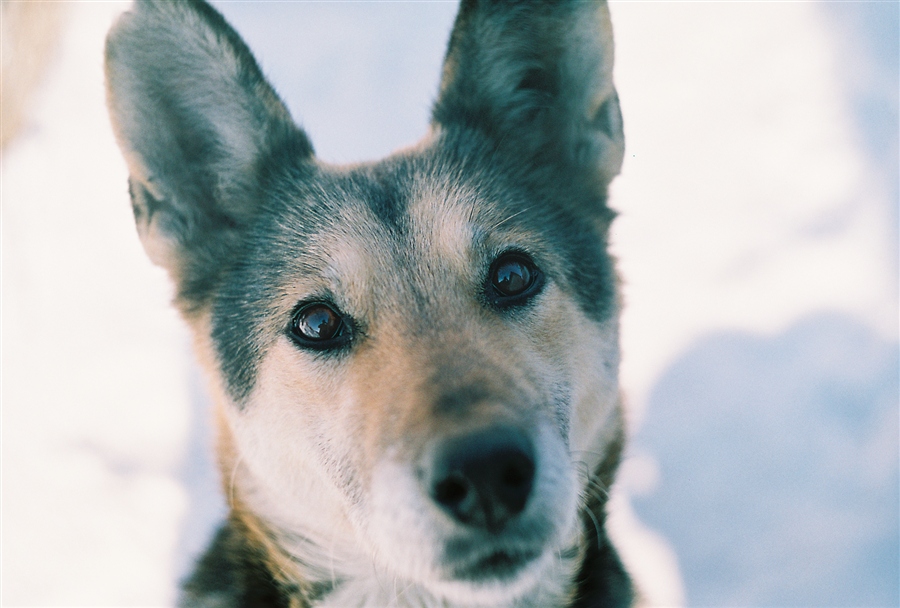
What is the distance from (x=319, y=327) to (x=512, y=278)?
0.62 metres

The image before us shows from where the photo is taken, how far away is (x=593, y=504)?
232 centimetres

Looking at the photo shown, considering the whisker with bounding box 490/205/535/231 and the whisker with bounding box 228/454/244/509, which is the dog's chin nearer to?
the whisker with bounding box 228/454/244/509

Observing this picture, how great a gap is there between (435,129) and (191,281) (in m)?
1.07

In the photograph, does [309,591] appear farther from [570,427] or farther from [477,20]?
[477,20]

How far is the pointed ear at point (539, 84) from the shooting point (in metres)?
2.18

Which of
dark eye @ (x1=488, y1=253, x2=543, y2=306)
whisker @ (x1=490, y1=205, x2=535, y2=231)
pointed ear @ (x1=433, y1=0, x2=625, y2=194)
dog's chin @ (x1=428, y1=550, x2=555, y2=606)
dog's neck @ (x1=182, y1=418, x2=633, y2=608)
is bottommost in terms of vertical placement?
dog's neck @ (x1=182, y1=418, x2=633, y2=608)

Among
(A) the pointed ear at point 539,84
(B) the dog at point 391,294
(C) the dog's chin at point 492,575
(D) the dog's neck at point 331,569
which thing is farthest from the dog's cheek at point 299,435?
(A) the pointed ear at point 539,84

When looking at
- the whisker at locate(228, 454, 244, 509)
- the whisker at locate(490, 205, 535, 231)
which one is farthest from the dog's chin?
the whisker at locate(490, 205, 535, 231)

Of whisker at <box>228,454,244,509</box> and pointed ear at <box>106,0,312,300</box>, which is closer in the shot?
pointed ear at <box>106,0,312,300</box>

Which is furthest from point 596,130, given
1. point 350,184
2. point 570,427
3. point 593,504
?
point 593,504

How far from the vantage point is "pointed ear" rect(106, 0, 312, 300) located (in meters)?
2.00

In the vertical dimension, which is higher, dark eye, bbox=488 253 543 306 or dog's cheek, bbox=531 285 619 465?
dark eye, bbox=488 253 543 306

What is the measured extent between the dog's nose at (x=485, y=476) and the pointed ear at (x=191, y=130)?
1.24 meters

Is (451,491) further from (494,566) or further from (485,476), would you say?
(494,566)
